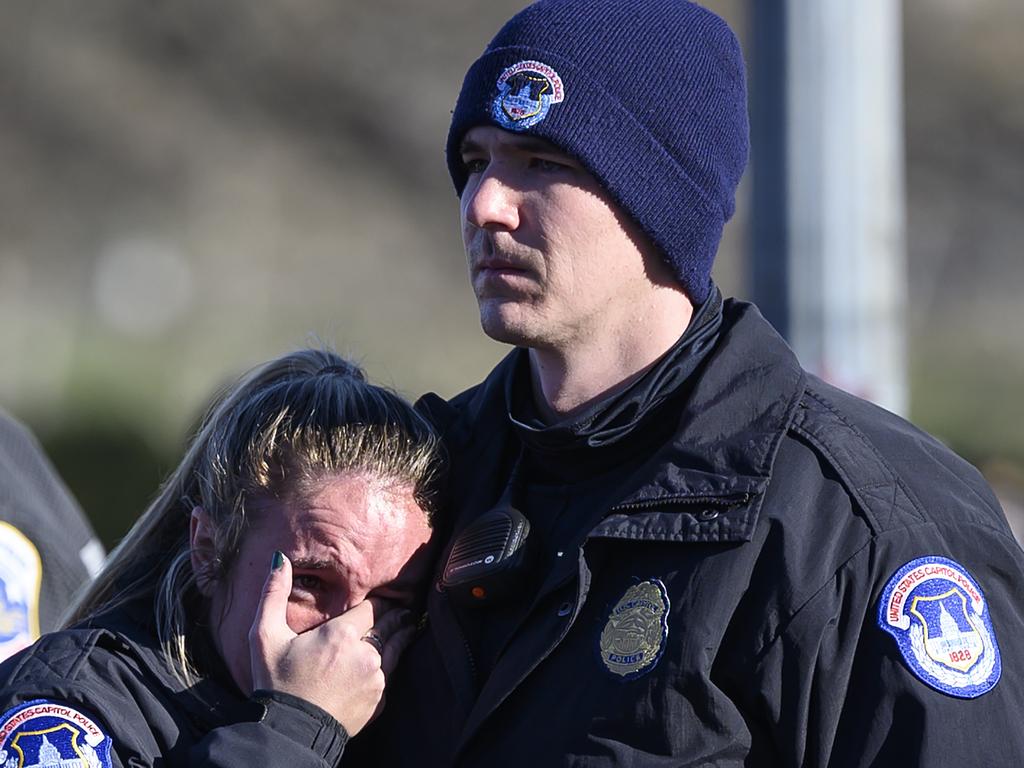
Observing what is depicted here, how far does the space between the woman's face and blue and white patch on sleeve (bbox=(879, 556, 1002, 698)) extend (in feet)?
2.73

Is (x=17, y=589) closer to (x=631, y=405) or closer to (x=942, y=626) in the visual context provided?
(x=631, y=405)

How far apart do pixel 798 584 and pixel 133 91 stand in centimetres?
1504

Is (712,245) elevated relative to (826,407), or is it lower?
elevated

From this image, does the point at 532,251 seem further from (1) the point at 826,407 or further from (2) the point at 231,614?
(2) the point at 231,614

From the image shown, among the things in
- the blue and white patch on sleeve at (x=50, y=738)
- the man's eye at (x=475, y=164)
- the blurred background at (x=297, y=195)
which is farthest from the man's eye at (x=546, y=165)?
the blurred background at (x=297, y=195)

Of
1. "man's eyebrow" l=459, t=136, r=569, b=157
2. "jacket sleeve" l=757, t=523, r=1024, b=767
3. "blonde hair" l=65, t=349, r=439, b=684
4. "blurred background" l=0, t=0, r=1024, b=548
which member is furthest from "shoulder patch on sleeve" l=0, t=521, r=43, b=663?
"blurred background" l=0, t=0, r=1024, b=548

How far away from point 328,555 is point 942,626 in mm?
967

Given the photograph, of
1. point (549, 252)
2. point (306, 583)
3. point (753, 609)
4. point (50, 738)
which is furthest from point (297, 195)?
point (753, 609)

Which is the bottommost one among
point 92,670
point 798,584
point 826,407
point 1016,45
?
point 92,670

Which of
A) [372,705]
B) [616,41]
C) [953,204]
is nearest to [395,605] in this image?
[372,705]

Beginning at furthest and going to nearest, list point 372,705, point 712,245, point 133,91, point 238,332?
point 133,91, point 238,332, point 712,245, point 372,705

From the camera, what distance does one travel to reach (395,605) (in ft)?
8.18

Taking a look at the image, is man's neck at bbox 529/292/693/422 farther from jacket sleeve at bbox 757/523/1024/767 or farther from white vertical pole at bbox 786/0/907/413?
white vertical pole at bbox 786/0/907/413

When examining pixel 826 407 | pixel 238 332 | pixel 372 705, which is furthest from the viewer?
pixel 238 332
